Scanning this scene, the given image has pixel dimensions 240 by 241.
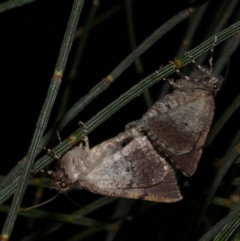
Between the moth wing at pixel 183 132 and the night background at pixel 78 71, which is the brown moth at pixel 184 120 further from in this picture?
the night background at pixel 78 71

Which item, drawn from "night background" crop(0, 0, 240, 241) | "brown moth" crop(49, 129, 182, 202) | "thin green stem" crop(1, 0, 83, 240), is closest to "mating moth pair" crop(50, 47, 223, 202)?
"brown moth" crop(49, 129, 182, 202)

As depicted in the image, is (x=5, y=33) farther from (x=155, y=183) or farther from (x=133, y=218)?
(x=155, y=183)

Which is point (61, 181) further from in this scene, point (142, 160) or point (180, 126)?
point (180, 126)

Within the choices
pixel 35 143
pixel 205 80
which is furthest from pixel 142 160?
pixel 35 143

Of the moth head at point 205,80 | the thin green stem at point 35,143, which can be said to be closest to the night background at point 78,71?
the moth head at point 205,80

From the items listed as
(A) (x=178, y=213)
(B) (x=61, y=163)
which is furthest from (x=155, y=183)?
(A) (x=178, y=213)
